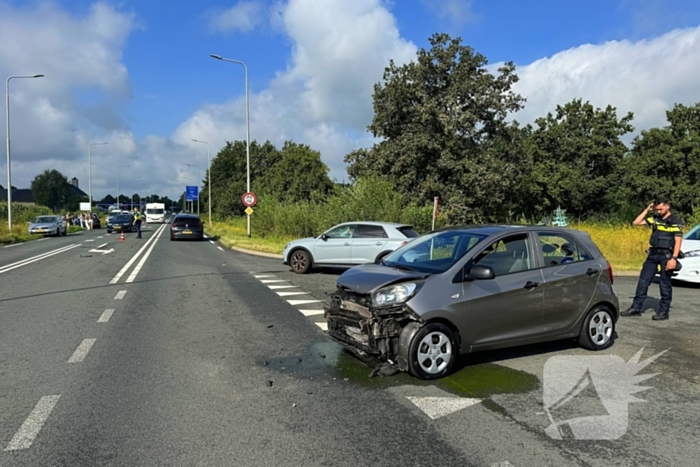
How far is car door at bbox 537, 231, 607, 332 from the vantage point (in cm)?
636

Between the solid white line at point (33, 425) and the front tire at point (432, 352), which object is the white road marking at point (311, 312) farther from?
the solid white line at point (33, 425)

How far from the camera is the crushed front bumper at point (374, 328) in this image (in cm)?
547

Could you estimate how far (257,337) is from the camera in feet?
24.5

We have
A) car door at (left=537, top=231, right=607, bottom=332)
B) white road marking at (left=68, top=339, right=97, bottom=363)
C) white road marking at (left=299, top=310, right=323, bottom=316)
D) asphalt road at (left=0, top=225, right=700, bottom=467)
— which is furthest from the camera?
white road marking at (left=299, top=310, right=323, bottom=316)

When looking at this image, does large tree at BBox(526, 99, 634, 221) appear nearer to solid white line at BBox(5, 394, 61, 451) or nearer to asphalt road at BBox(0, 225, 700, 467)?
asphalt road at BBox(0, 225, 700, 467)

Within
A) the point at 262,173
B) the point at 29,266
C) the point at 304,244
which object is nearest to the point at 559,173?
the point at 262,173

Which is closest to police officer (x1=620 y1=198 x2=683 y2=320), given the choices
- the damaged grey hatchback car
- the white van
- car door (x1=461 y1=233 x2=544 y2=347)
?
the damaged grey hatchback car

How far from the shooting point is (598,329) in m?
6.80

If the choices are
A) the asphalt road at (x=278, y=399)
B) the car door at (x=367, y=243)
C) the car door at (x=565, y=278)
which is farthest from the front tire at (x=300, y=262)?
the car door at (x=565, y=278)

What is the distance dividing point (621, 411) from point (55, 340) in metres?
6.63

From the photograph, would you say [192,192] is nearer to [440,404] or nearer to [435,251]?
[435,251]

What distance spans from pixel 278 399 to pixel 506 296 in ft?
8.85

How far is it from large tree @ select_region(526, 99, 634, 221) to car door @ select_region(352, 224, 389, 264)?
129 ft

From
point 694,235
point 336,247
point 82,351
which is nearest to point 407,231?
point 336,247
